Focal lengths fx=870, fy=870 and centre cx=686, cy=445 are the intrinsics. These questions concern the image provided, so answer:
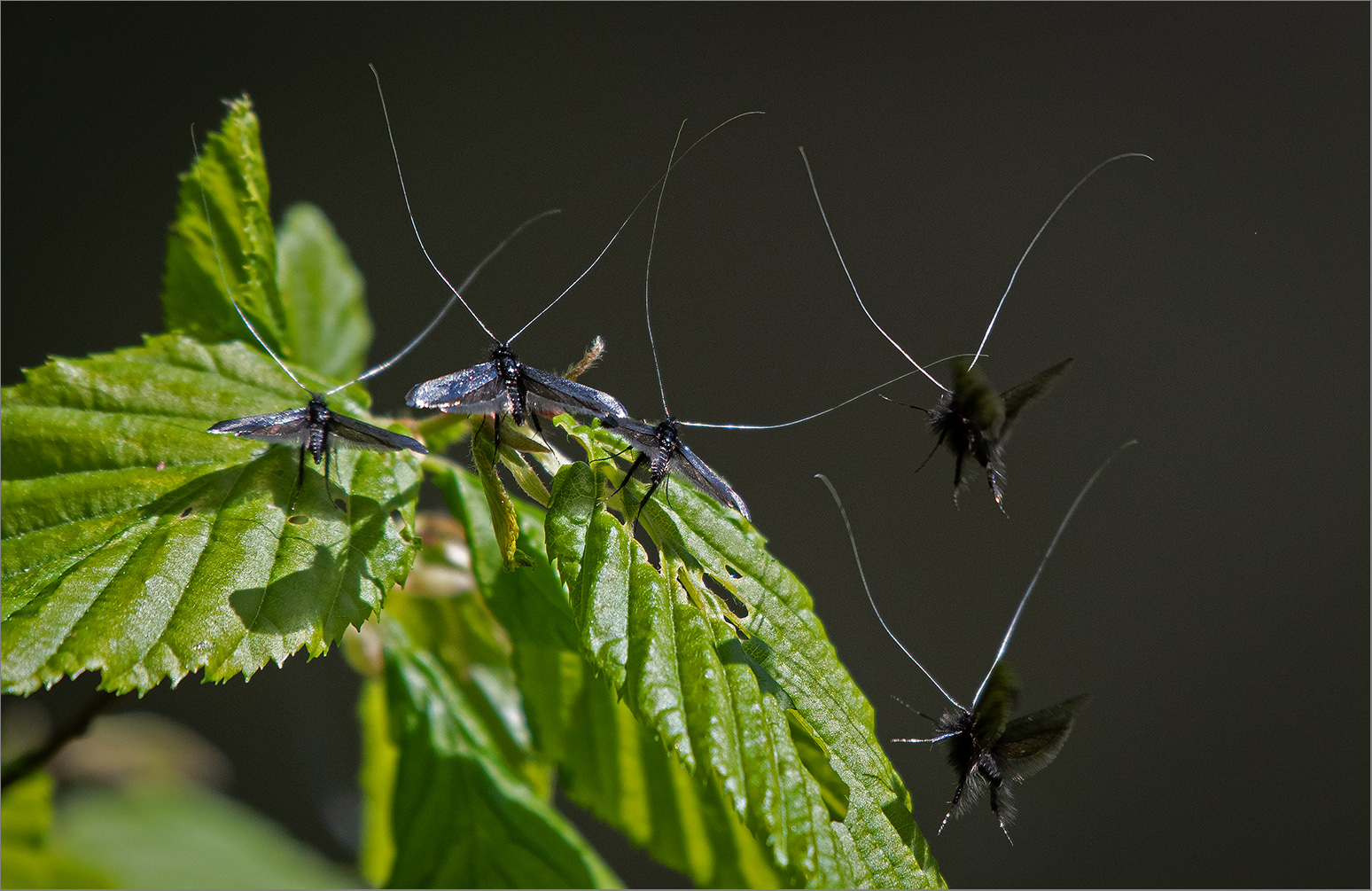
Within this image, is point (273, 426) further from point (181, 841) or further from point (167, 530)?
point (181, 841)

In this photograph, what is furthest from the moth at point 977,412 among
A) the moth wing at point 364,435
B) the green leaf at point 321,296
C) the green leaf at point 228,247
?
the green leaf at point 321,296

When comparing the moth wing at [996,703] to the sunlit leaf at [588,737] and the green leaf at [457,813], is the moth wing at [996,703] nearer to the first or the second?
the sunlit leaf at [588,737]

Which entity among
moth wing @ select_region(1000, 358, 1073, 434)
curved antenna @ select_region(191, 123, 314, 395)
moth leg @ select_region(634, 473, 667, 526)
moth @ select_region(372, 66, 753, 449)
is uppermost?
curved antenna @ select_region(191, 123, 314, 395)

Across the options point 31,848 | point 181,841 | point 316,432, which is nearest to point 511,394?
point 316,432

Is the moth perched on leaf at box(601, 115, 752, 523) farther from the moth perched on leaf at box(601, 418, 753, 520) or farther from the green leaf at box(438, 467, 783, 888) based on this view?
the green leaf at box(438, 467, 783, 888)

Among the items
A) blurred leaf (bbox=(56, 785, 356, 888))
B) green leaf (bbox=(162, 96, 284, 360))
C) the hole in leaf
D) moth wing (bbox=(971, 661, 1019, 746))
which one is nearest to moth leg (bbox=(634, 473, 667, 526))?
the hole in leaf

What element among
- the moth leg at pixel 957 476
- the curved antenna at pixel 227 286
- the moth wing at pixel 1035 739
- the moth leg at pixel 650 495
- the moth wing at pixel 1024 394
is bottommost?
the moth wing at pixel 1035 739
